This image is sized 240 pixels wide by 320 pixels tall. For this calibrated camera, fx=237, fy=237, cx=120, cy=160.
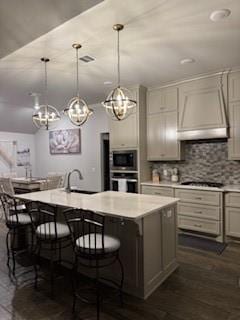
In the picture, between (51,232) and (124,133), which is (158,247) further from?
(124,133)

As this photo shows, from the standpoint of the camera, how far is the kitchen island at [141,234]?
7.92 ft

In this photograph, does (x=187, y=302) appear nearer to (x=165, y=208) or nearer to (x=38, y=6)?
(x=165, y=208)

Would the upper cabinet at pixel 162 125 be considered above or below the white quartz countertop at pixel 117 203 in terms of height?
above

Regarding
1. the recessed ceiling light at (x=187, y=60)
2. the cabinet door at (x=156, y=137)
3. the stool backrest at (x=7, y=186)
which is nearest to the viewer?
the recessed ceiling light at (x=187, y=60)

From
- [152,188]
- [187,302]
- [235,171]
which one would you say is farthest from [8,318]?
[235,171]

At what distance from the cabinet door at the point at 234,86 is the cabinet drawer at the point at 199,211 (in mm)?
1912

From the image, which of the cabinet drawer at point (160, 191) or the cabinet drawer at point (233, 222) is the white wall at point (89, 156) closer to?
the cabinet drawer at point (160, 191)

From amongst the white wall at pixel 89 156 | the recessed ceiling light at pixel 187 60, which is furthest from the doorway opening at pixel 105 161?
the recessed ceiling light at pixel 187 60

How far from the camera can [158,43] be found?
3080mm

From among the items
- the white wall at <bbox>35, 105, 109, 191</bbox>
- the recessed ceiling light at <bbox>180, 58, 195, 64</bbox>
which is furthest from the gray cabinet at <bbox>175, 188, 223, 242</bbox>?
the white wall at <bbox>35, 105, 109, 191</bbox>

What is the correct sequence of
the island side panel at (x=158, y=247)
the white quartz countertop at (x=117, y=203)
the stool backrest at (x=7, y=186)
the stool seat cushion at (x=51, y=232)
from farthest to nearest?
the stool backrest at (x=7, y=186) → the stool seat cushion at (x=51, y=232) → the island side panel at (x=158, y=247) → the white quartz countertop at (x=117, y=203)

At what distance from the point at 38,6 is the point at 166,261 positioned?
2.89 m

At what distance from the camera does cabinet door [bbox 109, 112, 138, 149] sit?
198 inches

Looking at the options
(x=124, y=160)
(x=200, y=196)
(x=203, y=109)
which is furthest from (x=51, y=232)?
(x=203, y=109)
